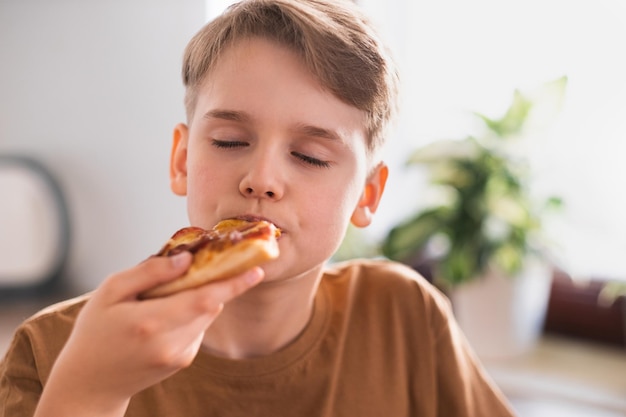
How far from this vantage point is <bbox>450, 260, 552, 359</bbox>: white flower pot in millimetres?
1802

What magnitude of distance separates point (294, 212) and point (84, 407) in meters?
0.32

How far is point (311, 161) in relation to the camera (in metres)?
0.88

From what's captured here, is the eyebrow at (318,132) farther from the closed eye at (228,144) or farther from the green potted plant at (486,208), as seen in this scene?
the green potted plant at (486,208)

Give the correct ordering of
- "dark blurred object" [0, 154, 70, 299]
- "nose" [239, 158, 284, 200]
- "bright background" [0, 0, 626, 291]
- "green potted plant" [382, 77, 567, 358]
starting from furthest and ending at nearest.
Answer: "dark blurred object" [0, 154, 70, 299] < "bright background" [0, 0, 626, 291] < "green potted plant" [382, 77, 567, 358] < "nose" [239, 158, 284, 200]

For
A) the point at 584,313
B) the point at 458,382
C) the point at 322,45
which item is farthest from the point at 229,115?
the point at 584,313

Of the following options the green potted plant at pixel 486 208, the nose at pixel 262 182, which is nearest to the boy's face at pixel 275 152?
the nose at pixel 262 182

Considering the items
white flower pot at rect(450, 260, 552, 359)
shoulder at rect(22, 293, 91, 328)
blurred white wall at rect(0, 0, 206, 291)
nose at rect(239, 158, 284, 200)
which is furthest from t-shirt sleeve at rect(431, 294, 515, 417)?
blurred white wall at rect(0, 0, 206, 291)

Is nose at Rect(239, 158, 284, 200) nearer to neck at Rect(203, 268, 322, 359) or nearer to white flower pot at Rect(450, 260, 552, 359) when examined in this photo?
neck at Rect(203, 268, 322, 359)

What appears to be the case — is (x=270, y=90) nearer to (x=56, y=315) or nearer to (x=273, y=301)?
(x=273, y=301)

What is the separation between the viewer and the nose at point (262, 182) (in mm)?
805

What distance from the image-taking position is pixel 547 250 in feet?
5.88

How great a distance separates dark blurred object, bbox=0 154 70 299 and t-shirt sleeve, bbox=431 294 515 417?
52.3 inches

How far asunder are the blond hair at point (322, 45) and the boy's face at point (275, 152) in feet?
0.06

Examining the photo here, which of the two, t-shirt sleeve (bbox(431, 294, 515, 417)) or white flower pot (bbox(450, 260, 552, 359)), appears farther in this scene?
white flower pot (bbox(450, 260, 552, 359))
